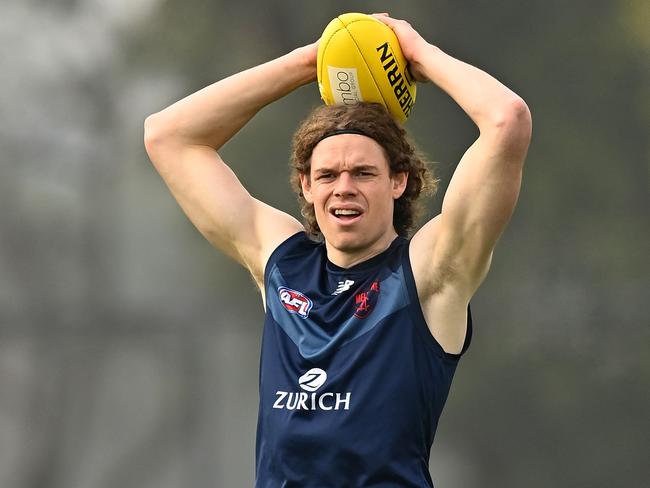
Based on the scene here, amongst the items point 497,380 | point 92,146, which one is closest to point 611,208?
point 497,380

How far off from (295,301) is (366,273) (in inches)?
7.9

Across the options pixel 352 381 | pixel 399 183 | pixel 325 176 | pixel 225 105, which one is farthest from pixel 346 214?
pixel 225 105

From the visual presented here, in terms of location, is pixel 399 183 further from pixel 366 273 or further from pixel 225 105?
pixel 225 105

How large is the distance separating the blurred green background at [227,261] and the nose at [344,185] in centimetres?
253

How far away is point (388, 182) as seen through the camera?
3.13 meters

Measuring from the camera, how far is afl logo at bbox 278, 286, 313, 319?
3068 millimetres

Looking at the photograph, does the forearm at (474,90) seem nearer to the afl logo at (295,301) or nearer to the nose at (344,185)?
the nose at (344,185)

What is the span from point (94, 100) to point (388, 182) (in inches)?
122

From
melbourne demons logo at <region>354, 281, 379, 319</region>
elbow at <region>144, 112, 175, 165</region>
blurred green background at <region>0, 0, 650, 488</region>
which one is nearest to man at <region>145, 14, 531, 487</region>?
melbourne demons logo at <region>354, 281, 379, 319</region>

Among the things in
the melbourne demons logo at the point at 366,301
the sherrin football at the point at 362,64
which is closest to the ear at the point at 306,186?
the sherrin football at the point at 362,64

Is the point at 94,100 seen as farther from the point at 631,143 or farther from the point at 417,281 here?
the point at 417,281

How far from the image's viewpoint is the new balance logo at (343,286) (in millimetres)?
3055

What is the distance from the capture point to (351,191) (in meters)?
3.02

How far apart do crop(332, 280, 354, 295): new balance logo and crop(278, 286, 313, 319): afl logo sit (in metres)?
0.08
